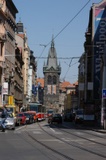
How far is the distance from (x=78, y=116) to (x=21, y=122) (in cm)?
1307

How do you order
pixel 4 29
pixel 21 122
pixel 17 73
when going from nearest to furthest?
pixel 21 122 → pixel 4 29 → pixel 17 73

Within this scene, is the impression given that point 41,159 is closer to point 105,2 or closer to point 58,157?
point 58,157

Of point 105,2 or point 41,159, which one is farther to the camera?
point 105,2

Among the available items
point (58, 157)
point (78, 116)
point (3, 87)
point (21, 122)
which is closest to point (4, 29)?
point (3, 87)

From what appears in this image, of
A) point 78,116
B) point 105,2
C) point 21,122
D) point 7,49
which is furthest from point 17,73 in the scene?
point 21,122

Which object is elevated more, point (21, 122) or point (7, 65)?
point (7, 65)

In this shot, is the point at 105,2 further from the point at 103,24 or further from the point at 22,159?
the point at 22,159

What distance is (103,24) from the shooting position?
90.9 m

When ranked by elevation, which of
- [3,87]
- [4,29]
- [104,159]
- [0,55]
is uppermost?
[4,29]

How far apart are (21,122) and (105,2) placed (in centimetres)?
4396

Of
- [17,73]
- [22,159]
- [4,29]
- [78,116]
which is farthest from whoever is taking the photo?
[17,73]

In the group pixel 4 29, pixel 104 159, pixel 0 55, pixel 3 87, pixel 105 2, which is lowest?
pixel 104 159

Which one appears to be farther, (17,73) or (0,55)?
(17,73)

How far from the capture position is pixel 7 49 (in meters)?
92.7
